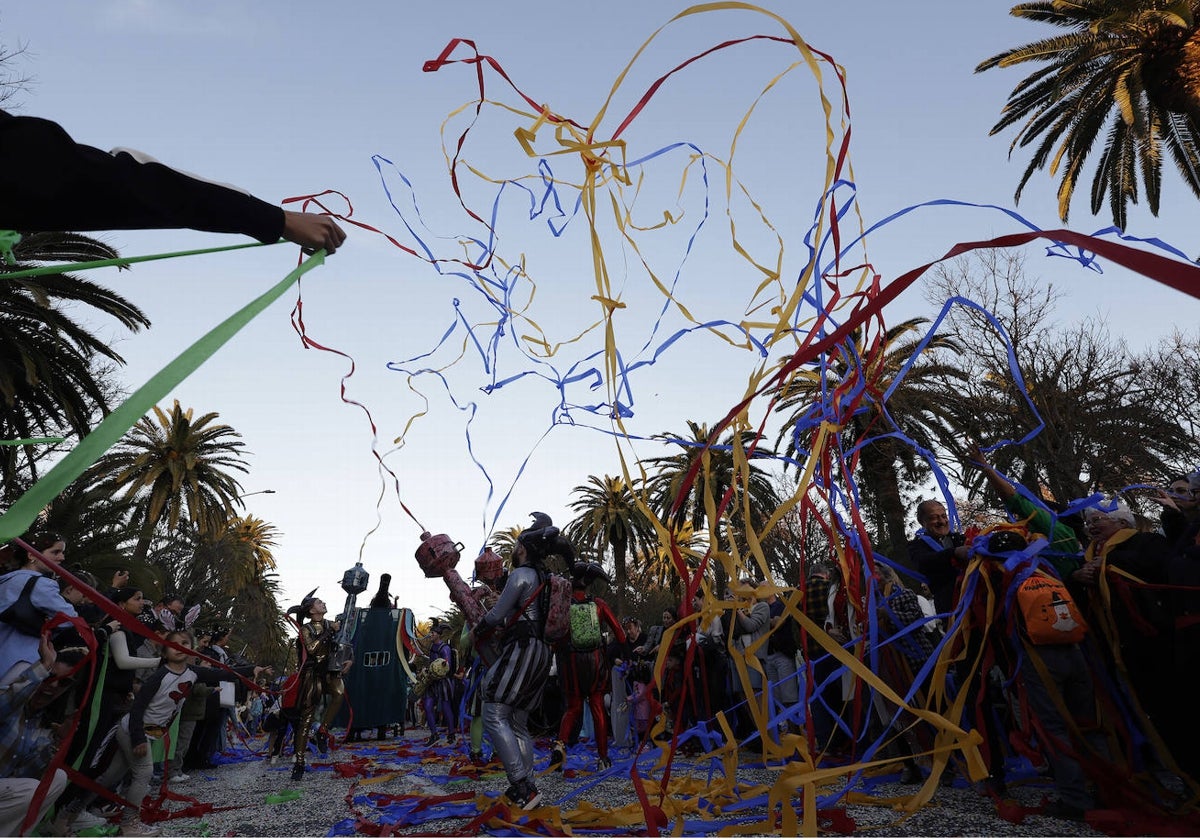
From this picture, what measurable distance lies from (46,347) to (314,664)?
10714 mm

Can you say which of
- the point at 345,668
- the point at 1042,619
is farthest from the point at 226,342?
the point at 345,668

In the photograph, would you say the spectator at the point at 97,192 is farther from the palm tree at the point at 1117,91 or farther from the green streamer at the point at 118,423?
the palm tree at the point at 1117,91

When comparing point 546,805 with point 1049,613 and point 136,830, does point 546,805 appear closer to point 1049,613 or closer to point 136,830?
point 136,830

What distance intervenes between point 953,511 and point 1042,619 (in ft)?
3.37

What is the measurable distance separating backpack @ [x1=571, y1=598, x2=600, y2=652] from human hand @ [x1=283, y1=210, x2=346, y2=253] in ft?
19.1

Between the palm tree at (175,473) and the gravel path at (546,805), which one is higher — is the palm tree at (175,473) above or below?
above

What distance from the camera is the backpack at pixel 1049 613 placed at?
4.45 meters

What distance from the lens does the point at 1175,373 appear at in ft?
59.0

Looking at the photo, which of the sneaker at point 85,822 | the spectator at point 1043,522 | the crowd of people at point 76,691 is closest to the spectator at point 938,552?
the spectator at point 1043,522

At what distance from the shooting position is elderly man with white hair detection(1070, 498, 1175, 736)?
15.3ft

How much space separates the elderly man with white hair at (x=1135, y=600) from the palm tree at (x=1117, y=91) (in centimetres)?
1278

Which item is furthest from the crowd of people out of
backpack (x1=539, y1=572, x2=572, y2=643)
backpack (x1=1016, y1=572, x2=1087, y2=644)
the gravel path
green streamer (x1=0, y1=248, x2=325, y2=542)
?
backpack (x1=1016, y1=572, x2=1087, y2=644)

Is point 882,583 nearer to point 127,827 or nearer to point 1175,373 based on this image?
point 127,827

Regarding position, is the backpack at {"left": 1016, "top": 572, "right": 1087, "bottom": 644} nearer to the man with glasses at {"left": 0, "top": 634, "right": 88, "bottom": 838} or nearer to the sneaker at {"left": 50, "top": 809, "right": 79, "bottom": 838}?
the man with glasses at {"left": 0, "top": 634, "right": 88, "bottom": 838}
